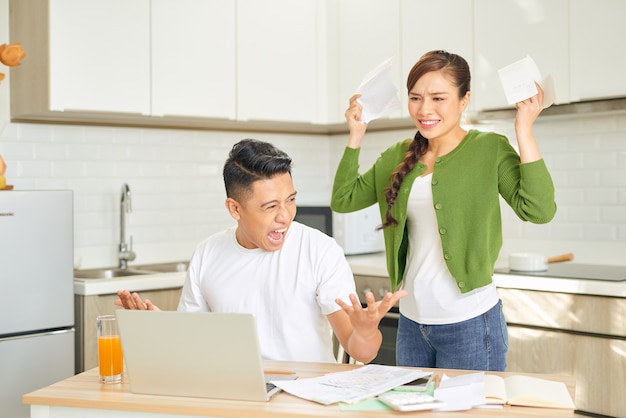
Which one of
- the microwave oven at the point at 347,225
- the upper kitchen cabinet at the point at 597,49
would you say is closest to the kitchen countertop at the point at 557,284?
the upper kitchen cabinet at the point at 597,49

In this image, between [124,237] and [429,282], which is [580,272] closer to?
[429,282]

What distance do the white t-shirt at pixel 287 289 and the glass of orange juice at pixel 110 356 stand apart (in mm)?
401

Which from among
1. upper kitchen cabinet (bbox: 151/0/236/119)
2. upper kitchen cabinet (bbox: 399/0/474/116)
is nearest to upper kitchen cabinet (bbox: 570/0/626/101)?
upper kitchen cabinet (bbox: 399/0/474/116)

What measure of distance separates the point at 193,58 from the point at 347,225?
1.21 m

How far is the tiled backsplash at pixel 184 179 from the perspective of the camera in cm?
391

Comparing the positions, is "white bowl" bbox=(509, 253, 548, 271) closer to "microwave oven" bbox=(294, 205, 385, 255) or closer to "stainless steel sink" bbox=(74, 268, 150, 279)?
"microwave oven" bbox=(294, 205, 385, 255)

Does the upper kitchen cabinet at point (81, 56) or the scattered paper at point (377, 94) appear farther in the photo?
the upper kitchen cabinet at point (81, 56)

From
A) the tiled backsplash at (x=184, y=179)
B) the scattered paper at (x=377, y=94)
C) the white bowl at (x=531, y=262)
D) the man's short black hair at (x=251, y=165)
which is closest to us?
the man's short black hair at (x=251, y=165)

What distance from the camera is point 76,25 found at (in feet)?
12.5

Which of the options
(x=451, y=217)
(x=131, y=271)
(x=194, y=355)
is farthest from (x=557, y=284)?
(x=131, y=271)

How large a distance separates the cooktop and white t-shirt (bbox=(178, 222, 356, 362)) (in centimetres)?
141

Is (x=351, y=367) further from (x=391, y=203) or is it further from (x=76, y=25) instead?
(x=76, y=25)

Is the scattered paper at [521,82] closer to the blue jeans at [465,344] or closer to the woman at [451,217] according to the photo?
the woman at [451,217]

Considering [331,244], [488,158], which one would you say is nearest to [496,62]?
[488,158]
